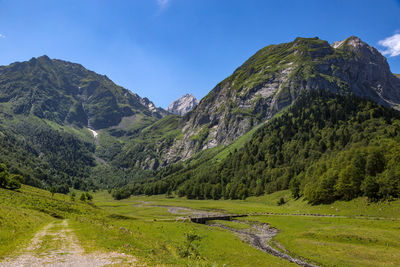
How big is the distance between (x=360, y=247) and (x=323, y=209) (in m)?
49.2

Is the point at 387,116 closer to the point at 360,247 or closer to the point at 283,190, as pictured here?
the point at 283,190

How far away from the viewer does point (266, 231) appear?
6781 cm

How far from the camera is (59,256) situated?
81.1 feet

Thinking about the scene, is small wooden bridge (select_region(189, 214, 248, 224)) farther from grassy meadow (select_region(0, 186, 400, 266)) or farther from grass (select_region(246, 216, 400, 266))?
grass (select_region(246, 216, 400, 266))

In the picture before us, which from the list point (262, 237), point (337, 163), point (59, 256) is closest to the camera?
point (59, 256)

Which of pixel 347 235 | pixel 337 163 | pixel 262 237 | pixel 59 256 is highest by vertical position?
pixel 337 163

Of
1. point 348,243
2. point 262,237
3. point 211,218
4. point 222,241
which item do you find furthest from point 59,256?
point 211,218

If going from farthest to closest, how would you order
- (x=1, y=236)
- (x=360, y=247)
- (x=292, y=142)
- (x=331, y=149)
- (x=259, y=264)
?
(x=292, y=142) → (x=331, y=149) → (x=360, y=247) → (x=259, y=264) → (x=1, y=236)

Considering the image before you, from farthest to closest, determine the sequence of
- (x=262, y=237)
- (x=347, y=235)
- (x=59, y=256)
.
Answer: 1. (x=262, y=237)
2. (x=347, y=235)
3. (x=59, y=256)

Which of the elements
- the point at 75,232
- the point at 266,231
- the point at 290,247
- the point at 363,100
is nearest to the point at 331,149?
the point at 363,100

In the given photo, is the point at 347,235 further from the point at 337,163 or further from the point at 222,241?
the point at 337,163

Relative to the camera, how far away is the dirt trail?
22.5 meters

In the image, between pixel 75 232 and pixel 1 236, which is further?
pixel 75 232

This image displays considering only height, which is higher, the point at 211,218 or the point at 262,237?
the point at 262,237
